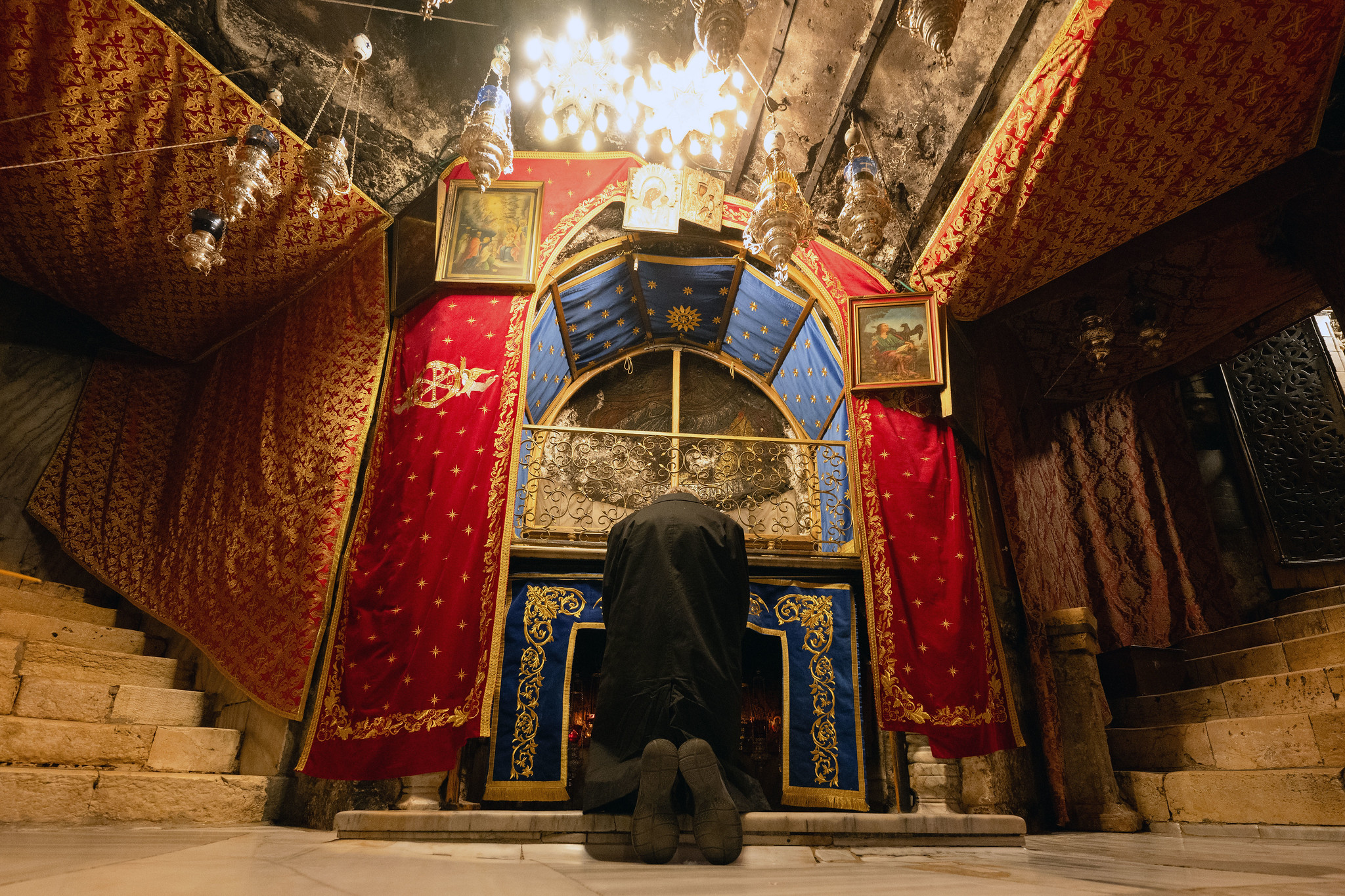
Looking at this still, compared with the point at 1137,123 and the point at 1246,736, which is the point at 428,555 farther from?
the point at 1246,736

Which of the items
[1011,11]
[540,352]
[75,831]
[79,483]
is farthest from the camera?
[540,352]

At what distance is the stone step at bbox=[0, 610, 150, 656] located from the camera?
4445mm

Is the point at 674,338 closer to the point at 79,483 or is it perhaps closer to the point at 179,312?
the point at 179,312

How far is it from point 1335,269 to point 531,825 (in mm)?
5892

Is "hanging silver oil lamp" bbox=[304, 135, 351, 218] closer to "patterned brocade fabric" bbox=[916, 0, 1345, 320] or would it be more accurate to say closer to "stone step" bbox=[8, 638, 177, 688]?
"stone step" bbox=[8, 638, 177, 688]

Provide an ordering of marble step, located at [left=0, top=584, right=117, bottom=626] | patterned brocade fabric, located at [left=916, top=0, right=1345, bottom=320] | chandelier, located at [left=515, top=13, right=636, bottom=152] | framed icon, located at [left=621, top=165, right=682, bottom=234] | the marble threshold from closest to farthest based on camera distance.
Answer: the marble threshold < patterned brocade fabric, located at [left=916, top=0, right=1345, bottom=320] < marble step, located at [left=0, top=584, right=117, bottom=626] < chandelier, located at [left=515, top=13, right=636, bottom=152] < framed icon, located at [left=621, top=165, right=682, bottom=234]

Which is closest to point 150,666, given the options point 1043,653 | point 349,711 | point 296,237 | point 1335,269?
point 349,711

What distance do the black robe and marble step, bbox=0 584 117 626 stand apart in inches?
184

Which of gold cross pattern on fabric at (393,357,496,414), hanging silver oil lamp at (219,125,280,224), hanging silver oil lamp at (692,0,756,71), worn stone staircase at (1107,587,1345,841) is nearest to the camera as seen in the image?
hanging silver oil lamp at (692,0,756,71)

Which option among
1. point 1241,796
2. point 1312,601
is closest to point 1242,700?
point 1241,796

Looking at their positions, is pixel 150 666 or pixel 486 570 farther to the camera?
pixel 150 666

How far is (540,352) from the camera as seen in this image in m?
6.71

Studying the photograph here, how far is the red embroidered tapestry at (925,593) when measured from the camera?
14.3ft

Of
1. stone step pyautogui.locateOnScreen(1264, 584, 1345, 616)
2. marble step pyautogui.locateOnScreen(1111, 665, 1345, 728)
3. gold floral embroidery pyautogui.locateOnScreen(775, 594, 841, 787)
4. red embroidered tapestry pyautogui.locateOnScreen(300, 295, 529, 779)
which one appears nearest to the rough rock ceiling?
red embroidered tapestry pyautogui.locateOnScreen(300, 295, 529, 779)
